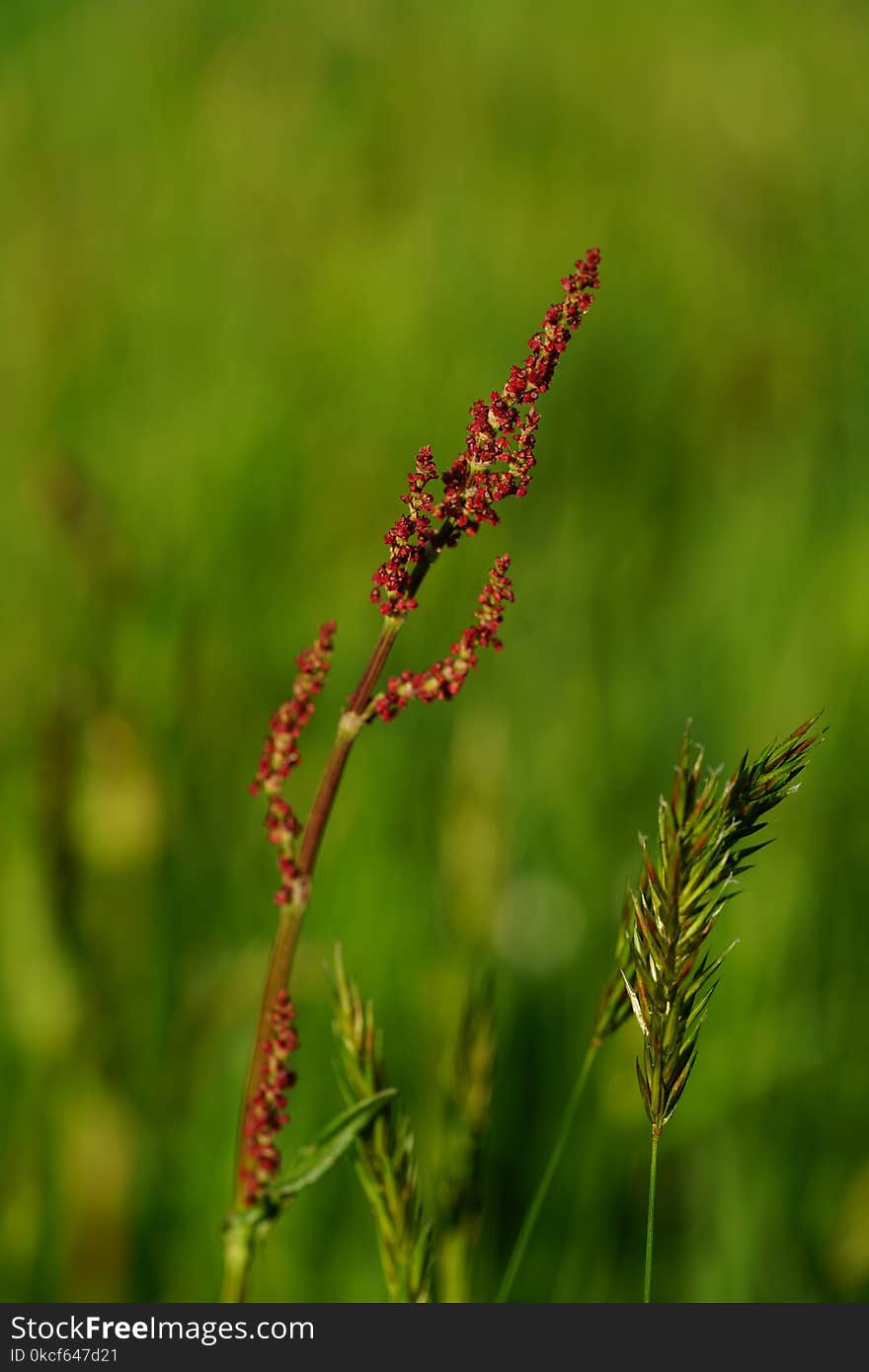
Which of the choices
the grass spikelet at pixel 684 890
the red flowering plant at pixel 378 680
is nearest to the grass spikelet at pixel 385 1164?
the red flowering plant at pixel 378 680

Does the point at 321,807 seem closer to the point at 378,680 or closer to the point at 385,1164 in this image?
the point at 378,680

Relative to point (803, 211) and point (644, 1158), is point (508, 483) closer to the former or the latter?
point (644, 1158)

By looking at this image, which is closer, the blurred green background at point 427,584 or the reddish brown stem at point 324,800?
the reddish brown stem at point 324,800

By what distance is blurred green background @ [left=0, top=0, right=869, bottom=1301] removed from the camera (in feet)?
6.34

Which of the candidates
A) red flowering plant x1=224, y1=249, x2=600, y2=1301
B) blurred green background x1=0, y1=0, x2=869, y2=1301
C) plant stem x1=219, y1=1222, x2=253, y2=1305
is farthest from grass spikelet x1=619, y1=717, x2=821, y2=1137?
blurred green background x1=0, y1=0, x2=869, y2=1301

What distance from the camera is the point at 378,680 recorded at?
34.4 inches

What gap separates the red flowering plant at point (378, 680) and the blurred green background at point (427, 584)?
616 millimetres

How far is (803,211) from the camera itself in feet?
15.6

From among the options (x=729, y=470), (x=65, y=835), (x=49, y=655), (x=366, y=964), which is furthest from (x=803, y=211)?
(x=65, y=835)

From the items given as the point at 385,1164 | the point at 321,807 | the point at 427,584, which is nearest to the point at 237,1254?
the point at 385,1164

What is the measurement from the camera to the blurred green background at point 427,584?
1933 mm

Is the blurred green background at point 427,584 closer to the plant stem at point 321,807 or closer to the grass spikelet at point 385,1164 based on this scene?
the grass spikelet at point 385,1164

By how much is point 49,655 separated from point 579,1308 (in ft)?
6.82

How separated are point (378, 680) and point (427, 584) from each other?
2.26 metres
